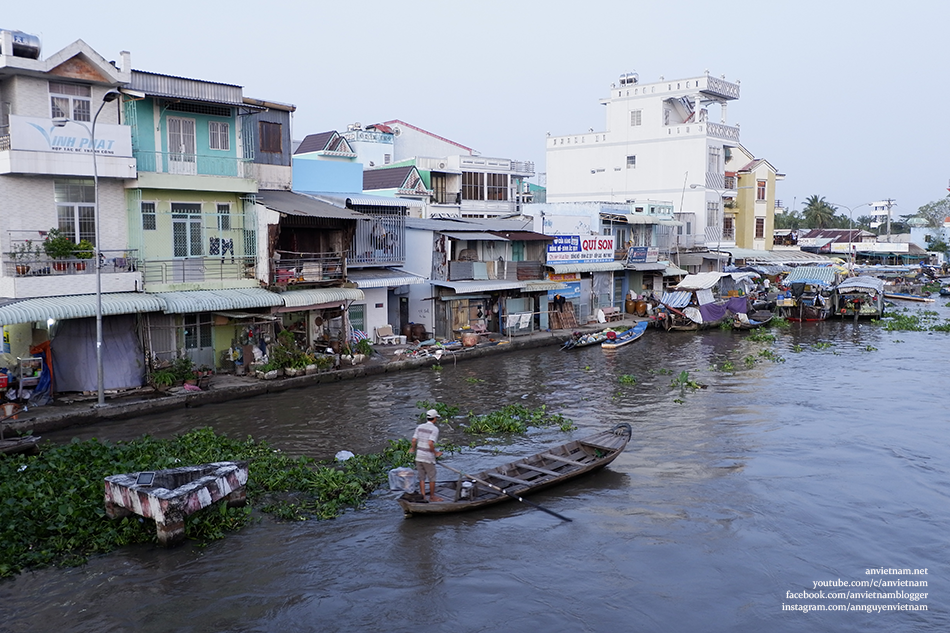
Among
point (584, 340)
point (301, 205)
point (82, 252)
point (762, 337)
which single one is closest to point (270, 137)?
point (301, 205)

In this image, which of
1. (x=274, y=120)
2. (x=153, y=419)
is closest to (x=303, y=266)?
(x=274, y=120)

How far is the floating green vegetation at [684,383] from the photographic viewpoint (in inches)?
1041

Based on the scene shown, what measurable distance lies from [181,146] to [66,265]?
5622mm

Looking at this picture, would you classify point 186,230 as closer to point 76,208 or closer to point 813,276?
point 76,208

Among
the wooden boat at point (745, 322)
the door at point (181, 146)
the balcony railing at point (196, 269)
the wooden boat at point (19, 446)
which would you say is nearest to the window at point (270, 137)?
the door at point (181, 146)

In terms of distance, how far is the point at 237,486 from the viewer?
1358cm

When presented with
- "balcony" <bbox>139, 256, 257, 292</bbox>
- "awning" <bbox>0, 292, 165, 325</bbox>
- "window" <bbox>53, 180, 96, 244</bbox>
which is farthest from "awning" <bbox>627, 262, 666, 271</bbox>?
"window" <bbox>53, 180, 96, 244</bbox>

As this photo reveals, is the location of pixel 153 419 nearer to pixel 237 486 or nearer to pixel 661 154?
pixel 237 486

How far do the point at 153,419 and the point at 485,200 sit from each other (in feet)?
104

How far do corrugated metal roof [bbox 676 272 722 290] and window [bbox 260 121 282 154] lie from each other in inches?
976

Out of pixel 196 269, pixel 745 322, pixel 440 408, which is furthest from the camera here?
pixel 745 322

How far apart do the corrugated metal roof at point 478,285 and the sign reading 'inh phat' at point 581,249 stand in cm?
437

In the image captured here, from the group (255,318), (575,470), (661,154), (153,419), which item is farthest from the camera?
(661,154)

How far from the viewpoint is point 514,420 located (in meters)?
20.8
